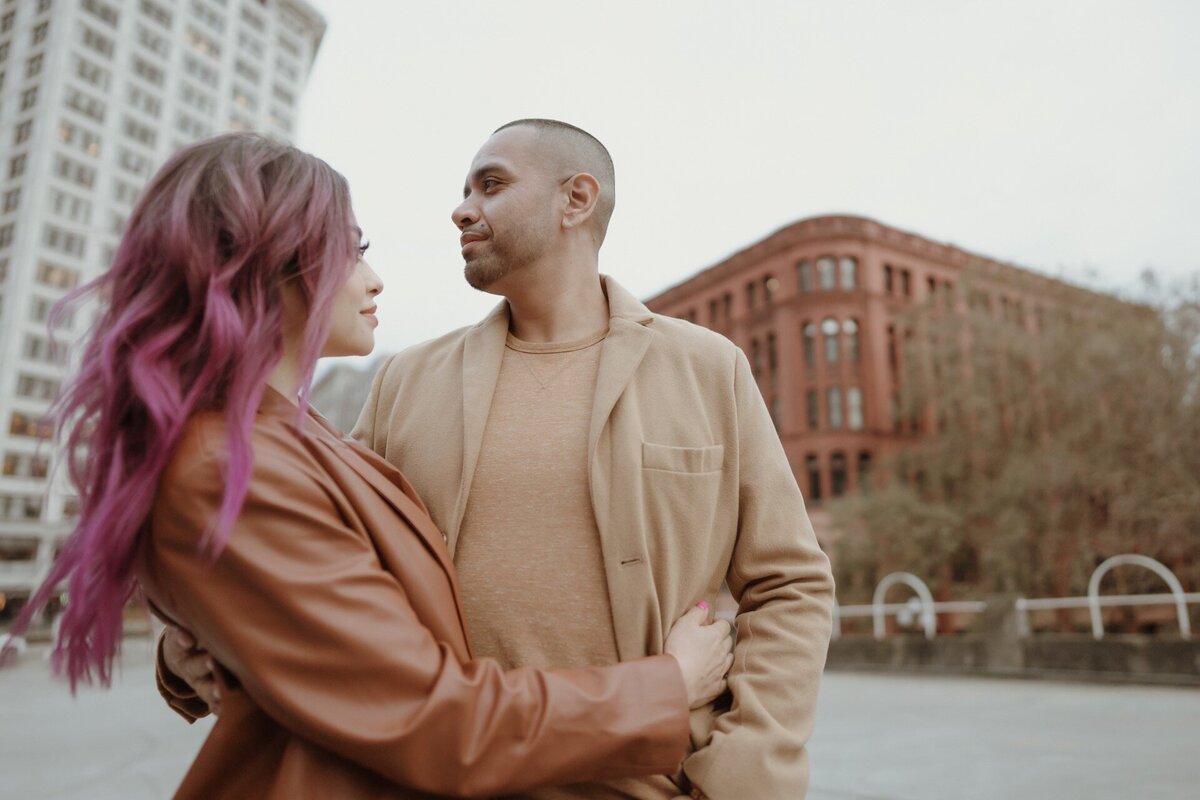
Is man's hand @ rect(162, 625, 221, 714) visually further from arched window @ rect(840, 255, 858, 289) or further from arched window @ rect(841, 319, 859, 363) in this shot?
arched window @ rect(840, 255, 858, 289)

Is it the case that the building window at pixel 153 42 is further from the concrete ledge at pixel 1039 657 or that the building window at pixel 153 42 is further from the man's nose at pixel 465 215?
the man's nose at pixel 465 215

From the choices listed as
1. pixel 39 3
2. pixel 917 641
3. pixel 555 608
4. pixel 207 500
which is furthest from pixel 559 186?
pixel 39 3

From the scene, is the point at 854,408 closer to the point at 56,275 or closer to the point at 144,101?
the point at 56,275

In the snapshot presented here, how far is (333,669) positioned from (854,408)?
39021 mm

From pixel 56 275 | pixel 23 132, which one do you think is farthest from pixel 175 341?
pixel 23 132

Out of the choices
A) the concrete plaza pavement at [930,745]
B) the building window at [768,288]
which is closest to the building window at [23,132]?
the building window at [768,288]

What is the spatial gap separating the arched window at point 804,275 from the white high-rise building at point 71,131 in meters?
30.7

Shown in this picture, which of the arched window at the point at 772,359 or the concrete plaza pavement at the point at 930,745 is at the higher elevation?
the arched window at the point at 772,359

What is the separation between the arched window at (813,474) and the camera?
37969 mm

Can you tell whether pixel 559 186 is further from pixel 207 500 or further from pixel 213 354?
pixel 207 500

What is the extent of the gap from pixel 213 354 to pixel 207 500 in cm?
23

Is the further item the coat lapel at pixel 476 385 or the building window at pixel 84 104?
the building window at pixel 84 104

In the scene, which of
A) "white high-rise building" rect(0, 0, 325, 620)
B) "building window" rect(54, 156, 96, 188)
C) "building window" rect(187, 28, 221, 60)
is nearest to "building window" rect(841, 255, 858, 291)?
"white high-rise building" rect(0, 0, 325, 620)

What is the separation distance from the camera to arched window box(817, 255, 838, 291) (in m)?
39.4
